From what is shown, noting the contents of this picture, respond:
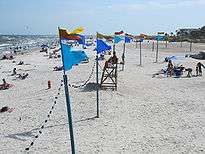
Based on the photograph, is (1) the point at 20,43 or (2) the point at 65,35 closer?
(2) the point at 65,35

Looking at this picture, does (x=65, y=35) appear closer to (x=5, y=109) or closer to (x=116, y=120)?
(x=116, y=120)

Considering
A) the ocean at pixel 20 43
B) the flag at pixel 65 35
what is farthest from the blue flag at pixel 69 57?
the ocean at pixel 20 43

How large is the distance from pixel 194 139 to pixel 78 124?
160 inches

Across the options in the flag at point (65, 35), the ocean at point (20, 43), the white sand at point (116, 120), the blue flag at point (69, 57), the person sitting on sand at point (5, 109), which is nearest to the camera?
the blue flag at point (69, 57)

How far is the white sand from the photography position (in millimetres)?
10461

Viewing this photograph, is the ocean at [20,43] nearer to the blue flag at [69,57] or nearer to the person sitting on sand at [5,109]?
the person sitting on sand at [5,109]

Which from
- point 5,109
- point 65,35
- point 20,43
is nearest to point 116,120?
point 5,109

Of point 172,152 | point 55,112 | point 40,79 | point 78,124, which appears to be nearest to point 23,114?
point 55,112

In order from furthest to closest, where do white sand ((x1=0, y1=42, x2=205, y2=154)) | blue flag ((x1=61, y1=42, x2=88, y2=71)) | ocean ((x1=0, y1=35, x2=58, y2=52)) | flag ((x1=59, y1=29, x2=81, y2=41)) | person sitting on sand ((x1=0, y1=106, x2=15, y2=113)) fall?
ocean ((x1=0, y1=35, x2=58, y2=52)), person sitting on sand ((x1=0, y1=106, x2=15, y2=113)), white sand ((x1=0, y1=42, x2=205, y2=154)), flag ((x1=59, y1=29, x2=81, y2=41)), blue flag ((x1=61, y1=42, x2=88, y2=71))

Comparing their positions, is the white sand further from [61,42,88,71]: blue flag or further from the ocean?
the ocean

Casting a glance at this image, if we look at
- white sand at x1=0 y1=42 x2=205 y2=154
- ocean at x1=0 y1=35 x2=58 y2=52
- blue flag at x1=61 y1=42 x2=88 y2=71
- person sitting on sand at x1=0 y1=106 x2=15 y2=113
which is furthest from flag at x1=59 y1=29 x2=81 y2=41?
ocean at x1=0 y1=35 x2=58 y2=52

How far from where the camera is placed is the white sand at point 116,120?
412 inches

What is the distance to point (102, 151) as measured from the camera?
9.99m

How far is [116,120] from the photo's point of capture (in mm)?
13008
